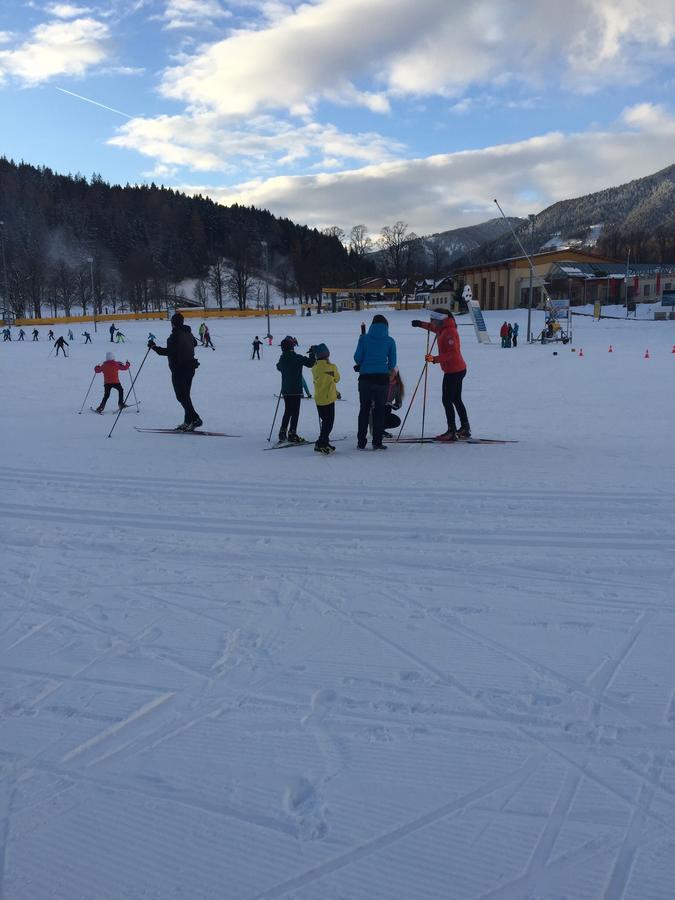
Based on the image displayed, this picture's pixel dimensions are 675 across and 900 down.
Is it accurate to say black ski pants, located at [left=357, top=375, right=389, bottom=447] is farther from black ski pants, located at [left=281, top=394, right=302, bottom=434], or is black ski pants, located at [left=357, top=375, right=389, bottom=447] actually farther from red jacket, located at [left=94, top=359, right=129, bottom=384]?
red jacket, located at [left=94, top=359, right=129, bottom=384]

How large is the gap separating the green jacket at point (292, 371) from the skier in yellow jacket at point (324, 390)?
706 millimetres

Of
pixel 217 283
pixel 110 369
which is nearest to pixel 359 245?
pixel 217 283

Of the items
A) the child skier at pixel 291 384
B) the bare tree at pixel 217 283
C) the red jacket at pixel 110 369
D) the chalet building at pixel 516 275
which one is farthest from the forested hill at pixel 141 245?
the child skier at pixel 291 384

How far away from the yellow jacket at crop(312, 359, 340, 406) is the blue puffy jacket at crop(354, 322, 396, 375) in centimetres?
38

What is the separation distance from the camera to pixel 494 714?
9.16 ft

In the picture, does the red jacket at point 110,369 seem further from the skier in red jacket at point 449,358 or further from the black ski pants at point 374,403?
the skier in red jacket at point 449,358

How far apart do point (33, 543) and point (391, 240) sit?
10191 centimetres

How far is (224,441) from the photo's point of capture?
9875mm

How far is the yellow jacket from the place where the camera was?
330 inches

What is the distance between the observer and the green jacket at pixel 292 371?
9.26 m

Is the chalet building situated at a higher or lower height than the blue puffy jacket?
higher

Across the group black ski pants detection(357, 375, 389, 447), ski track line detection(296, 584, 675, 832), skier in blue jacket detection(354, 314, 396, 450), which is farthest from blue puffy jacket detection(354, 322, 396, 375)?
ski track line detection(296, 584, 675, 832)

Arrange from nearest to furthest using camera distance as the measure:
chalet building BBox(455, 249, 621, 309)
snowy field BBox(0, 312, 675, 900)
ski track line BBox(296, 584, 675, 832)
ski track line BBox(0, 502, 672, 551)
Answer: snowy field BBox(0, 312, 675, 900), ski track line BBox(296, 584, 675, 832), ski track line BBox(0, 502, 672, 551), chalet building BBox(455, 249, 621, 309)

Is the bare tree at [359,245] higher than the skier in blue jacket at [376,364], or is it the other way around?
the bare tree at [359,245]
